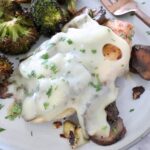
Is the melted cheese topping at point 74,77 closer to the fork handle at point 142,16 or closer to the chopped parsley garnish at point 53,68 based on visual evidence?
the chopped parsley garnish at point 53,68

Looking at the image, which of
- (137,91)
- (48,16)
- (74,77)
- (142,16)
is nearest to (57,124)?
(74,77)

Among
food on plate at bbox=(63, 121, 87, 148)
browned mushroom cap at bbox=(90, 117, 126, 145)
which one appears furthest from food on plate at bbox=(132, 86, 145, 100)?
food on plate at bbox=(63, 121, 87, 148)

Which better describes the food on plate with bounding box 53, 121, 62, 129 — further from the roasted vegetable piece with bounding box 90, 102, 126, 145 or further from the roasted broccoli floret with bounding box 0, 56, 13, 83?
the roasted broccoli floret with bounding box 0, 56, 13, 83

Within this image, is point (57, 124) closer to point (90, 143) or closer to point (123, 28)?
point (90, 143)

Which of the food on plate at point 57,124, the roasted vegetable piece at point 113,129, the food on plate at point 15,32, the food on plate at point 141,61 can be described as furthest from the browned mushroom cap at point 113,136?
the food on plate at point 15,32

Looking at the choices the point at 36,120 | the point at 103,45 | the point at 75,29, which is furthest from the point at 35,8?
the point at 36,120
